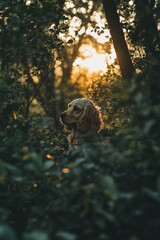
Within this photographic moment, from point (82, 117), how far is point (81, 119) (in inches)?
1.7

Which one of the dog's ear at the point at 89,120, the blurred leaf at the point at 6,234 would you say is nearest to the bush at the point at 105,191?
the blurred leaf at the point at 6,234

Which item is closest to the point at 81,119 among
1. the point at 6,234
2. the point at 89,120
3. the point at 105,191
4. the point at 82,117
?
the point at 82,117

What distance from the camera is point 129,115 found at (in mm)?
→ 6930

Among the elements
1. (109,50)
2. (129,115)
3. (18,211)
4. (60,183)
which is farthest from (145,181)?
(109,50)

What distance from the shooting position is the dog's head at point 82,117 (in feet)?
26.6

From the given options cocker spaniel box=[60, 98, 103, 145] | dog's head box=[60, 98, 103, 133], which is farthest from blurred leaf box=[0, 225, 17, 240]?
dog's head box=[60, 98, 103, 133]

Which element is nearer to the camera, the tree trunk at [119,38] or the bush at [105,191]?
the bush at [105,191]

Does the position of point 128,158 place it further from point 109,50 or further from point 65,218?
point 109,50

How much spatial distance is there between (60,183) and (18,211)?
1480 mm

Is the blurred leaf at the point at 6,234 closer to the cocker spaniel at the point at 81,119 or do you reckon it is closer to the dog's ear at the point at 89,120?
the cocker spaniel at the point at 81,119

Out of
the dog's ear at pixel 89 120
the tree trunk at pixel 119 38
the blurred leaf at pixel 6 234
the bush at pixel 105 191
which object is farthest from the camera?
the dog's ear at pixel 89 120

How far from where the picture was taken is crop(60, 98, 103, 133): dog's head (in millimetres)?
8094

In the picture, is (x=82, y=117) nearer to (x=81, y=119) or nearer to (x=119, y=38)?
(x=81, y=119)

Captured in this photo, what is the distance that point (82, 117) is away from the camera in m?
8.09
